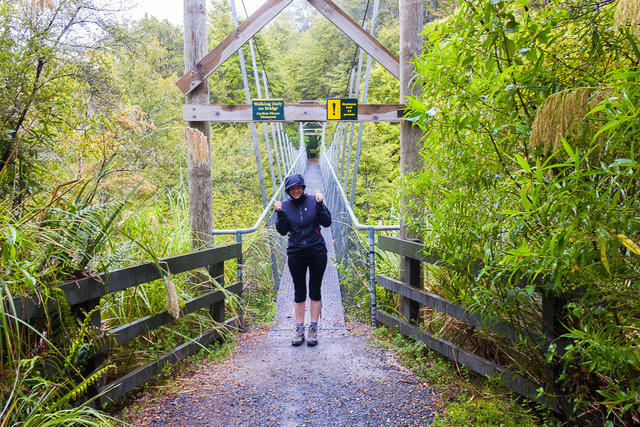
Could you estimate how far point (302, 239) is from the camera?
383cm

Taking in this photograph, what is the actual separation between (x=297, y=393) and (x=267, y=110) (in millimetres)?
2434

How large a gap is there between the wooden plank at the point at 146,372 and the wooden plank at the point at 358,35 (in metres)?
2.82

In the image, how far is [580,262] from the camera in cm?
120

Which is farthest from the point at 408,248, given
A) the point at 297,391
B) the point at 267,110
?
the point at 267,110

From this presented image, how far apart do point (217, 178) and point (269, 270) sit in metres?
9.25

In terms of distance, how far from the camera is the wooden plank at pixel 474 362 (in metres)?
2.18

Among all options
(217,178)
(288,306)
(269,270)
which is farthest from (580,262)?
(217,178)

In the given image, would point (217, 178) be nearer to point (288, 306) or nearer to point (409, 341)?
point (288, 306)

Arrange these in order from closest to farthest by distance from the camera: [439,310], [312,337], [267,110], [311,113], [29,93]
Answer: [439,310] → [29,93] → [312,337] → [267,110] → [311,113]

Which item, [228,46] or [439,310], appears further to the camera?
[228,46]

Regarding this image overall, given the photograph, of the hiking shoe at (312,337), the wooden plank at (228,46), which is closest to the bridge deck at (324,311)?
the hiking shoe at (312,337)

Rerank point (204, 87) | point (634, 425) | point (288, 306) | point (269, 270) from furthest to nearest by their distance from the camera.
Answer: point (269, 270)
point (288, 306)
point (204, 87)
point (634, 425)

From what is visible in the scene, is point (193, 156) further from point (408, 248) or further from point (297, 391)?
point (297, 391)

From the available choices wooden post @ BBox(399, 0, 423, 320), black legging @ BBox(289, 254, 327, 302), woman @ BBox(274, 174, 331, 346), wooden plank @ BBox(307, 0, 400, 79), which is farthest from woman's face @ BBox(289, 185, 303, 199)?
wooden plank @ BBox(307, 0, 400, 79)
